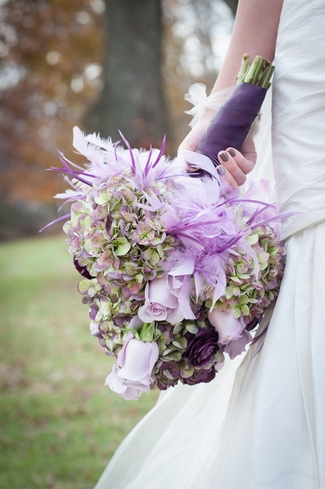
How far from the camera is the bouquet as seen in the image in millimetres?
1291

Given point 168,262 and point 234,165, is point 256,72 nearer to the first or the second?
point 234,165

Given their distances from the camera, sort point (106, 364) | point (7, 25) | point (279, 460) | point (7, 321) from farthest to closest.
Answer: point (7, 25) < point (7, 321) < point (106, 364) < point (279, 460)

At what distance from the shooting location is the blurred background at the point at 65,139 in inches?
156

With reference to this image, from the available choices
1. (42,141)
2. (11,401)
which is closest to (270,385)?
(11,401)

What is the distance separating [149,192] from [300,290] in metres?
0.45

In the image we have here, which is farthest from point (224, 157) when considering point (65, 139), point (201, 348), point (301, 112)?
point (65, 139)

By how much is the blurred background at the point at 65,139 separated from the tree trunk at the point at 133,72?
20 mm

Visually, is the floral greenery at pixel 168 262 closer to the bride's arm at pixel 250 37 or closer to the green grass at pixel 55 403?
the bride's arm at pixel 250 37

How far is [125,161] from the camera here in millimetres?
1370

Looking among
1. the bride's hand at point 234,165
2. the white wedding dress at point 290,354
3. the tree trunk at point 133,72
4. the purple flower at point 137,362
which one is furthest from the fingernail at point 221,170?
the tree trunk at point 133,72

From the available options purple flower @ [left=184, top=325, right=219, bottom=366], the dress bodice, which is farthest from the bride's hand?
purple flower @ [left=184, top=325, right=219, bottom=366]

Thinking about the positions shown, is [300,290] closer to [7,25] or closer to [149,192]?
[149,192]

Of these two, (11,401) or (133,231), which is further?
(11,401)

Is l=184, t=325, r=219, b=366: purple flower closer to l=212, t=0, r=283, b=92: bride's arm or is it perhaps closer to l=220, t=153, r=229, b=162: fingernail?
l=220, t=153, r=229, b=162: fingernail
